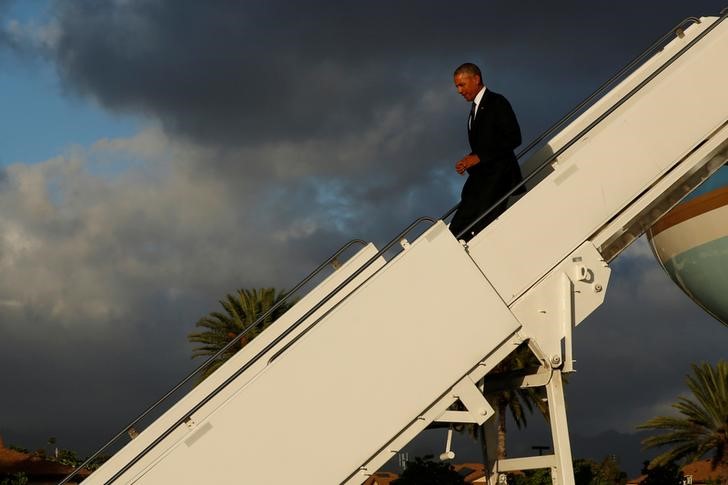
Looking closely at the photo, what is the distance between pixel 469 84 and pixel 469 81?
0.03 m

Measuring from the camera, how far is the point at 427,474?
29.5 meters

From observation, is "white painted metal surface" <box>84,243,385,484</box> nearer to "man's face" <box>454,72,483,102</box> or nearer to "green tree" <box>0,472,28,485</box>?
"man's face" <box>454,72,483,102</box>

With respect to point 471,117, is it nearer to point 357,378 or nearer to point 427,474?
point 357,378

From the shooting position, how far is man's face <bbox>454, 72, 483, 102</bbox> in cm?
875

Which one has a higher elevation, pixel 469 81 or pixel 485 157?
pixel 469 81

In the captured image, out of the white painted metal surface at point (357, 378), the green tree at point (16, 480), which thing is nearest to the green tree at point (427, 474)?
the green tree at point (16, 480)

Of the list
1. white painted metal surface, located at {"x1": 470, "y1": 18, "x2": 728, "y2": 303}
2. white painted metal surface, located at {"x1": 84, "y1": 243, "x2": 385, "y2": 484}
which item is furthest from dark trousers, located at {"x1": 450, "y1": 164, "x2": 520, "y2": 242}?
white painted metal surface, located at {"x1": 84, "y1": 243, "x2": 385, "y2": 484}

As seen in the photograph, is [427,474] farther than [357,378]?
Yes

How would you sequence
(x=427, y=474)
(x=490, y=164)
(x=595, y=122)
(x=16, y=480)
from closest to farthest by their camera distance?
(x=595, y=122) → (x=490, y=164) → (x=427, y=474) → (x=16, y=480)

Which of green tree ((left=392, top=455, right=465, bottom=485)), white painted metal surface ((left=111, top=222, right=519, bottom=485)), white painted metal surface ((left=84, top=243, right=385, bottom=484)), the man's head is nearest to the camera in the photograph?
white painted metal surface ((left=111, top=222, right=519, bottom=485))

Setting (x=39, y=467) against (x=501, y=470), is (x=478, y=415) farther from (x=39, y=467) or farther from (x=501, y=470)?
(x=39, y=467)

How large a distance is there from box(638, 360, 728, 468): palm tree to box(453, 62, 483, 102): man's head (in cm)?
3718

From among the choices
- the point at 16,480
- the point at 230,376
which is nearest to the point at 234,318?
the point at 16,480

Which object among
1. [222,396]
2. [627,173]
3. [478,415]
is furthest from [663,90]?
[222,396]
